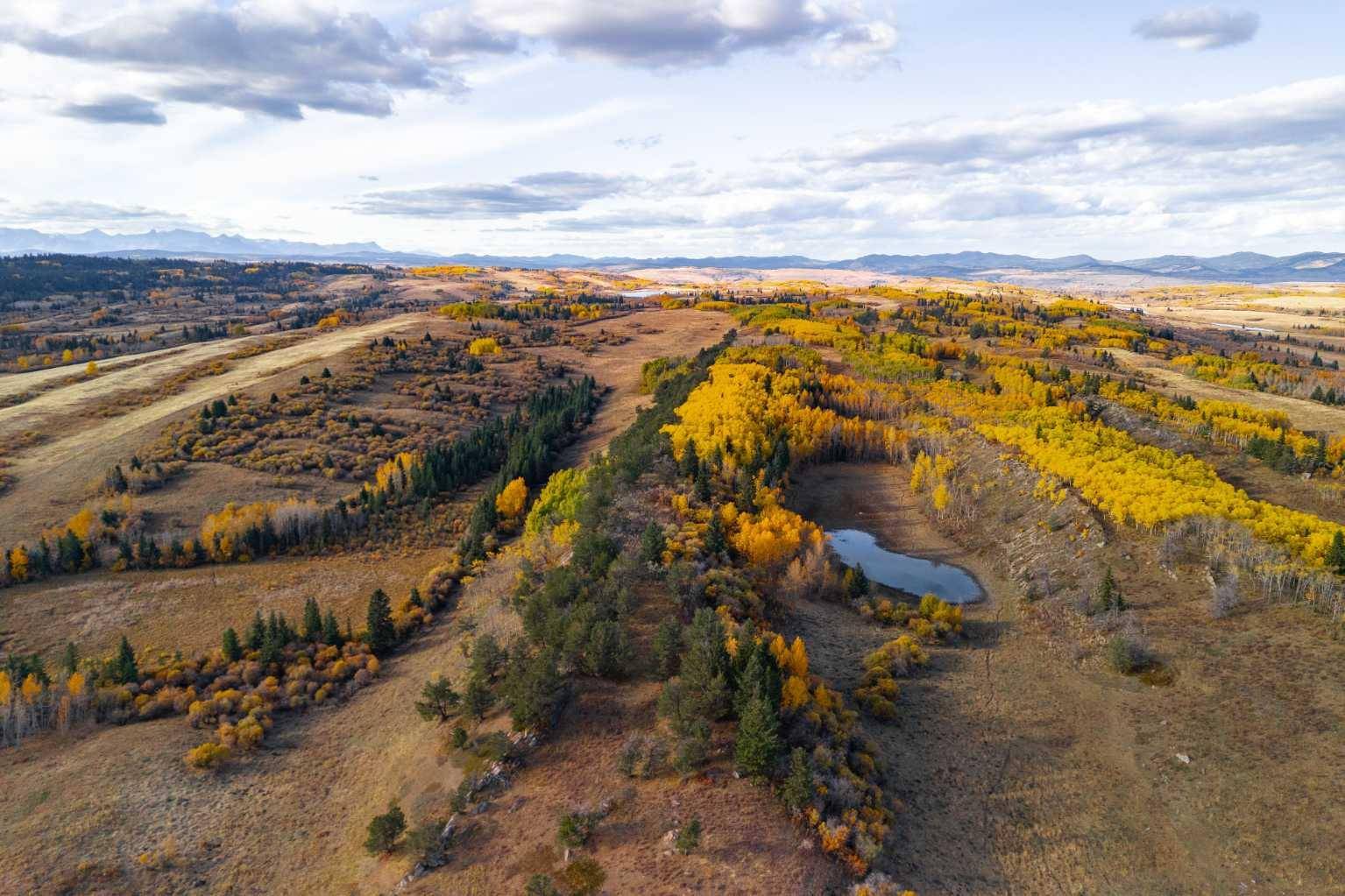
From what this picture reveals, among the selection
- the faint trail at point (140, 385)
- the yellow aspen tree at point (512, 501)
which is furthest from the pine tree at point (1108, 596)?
the faint trail at point (140, 385)

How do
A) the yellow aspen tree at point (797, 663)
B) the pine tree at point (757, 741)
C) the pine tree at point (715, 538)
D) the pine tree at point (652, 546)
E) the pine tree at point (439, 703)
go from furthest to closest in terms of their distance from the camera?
the pine tree at point (715, 538)
the pine tree at point (652, 546)
the pine tree at point (439, 703)
the yellow aspen tree at point (797, 663)
the pine tree at point (757, 741)

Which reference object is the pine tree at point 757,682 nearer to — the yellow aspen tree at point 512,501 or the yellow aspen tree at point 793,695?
the yellow aspen tree at point 793,695

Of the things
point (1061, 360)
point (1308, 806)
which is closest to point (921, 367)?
point (1061, 360)

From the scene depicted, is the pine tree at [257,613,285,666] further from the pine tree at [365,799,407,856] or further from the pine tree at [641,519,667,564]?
the pine tree at [641,519,667,564]

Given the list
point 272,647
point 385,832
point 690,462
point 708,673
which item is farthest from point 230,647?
point 690,462

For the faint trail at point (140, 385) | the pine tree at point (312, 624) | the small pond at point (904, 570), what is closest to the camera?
the pine tree at point (312, 624)

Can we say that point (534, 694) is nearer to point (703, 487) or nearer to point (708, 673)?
point (708, 673)
